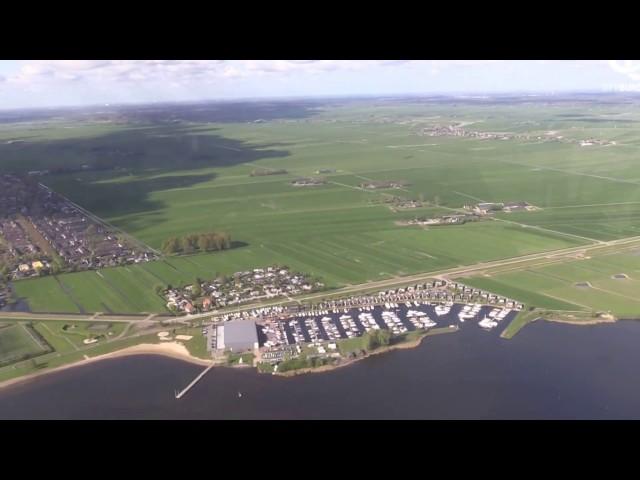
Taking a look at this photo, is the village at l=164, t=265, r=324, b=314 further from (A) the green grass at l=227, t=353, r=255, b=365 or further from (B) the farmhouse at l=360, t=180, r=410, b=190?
(B) the farmhouse at l=360, t=180, r=410, b=190

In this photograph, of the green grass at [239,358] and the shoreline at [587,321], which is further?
the shoreline at [587,321]

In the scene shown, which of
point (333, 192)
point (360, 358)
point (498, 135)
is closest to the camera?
point (360, 358)

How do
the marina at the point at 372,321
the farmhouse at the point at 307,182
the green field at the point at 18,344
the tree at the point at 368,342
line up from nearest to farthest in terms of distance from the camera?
1. the green field at the point at 18,344
2. the tree at the point at 368,342
3. the marina at the point at 372,321
4. the farmhouse at the point at 307,182

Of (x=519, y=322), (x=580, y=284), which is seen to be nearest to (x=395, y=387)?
(x=519, y=322)

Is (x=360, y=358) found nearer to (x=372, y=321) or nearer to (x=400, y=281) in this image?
(x=372, y=321)

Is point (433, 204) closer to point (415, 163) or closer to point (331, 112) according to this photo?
point (415, 163)

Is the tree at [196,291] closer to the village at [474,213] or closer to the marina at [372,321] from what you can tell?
the marina at [372,321]

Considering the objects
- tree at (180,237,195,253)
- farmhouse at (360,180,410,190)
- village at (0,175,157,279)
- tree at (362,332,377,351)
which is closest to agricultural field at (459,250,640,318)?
tree at (362,332,377,351)

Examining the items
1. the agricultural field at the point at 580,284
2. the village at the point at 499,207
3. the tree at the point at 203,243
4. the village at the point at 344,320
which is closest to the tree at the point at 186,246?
the tree at the point at 203,243
